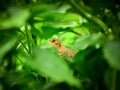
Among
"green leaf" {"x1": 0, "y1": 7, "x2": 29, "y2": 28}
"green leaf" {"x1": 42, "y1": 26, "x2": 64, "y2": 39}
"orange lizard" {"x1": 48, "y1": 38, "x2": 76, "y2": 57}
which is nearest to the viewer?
"green leaf" {"x1": 0, "y1": 7, "x2": 29, "y2": 28}

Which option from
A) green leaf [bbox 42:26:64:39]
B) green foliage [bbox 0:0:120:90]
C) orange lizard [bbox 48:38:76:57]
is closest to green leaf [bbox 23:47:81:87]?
green foliage [bbox 0:0:120:90]

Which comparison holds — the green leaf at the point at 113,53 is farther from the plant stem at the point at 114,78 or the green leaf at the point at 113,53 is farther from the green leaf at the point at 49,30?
the green leaf at the point at 49,30

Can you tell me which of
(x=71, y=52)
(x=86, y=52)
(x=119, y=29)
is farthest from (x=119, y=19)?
(x=71, y=52)

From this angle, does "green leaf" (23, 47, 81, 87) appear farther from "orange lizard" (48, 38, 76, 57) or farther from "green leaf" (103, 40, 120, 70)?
"orange lizard" (48, 38, 76, 57)

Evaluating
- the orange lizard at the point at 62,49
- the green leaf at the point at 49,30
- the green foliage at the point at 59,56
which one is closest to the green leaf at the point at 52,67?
the green foliage at the point at 59,56

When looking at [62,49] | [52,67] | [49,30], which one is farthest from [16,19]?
[62,49]

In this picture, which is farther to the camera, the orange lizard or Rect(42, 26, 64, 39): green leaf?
the orange lizard
